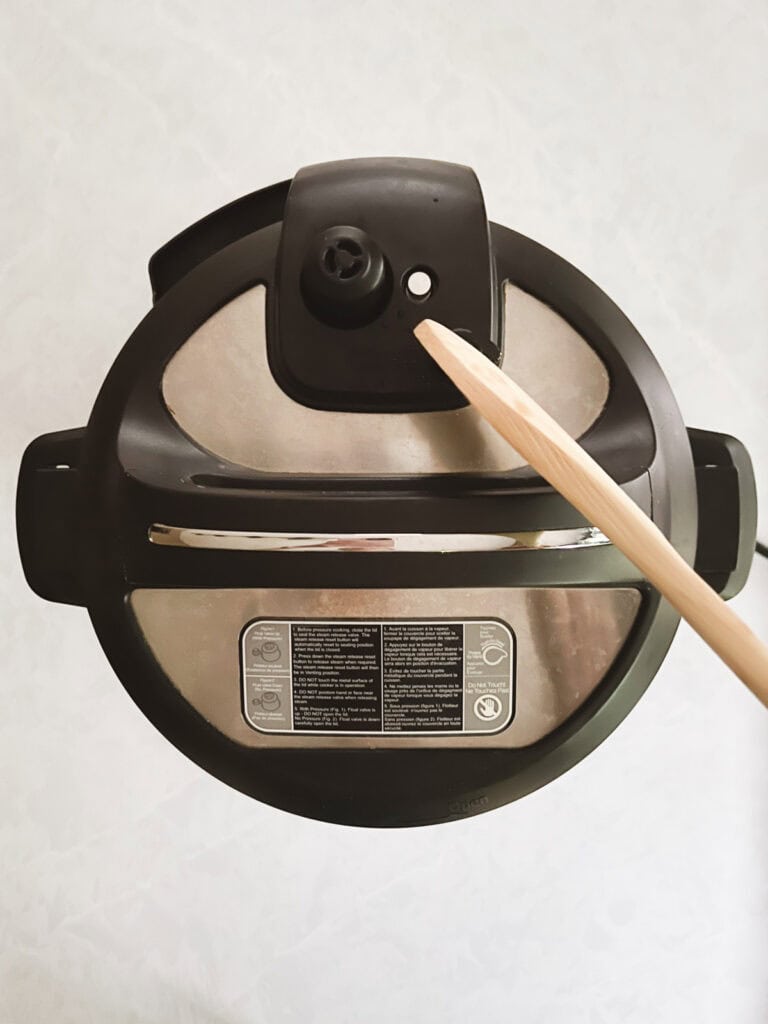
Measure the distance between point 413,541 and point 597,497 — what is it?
9 centimetres

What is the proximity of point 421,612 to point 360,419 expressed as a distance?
97 mm

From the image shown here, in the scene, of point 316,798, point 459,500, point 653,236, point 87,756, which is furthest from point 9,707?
point 653,236

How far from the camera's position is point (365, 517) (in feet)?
1.36

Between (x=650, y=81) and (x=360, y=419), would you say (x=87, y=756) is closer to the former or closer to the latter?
(x=360, y=419)

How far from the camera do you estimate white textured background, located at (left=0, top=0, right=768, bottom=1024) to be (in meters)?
0.60

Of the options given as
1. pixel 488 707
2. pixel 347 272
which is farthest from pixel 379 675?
pixel 347 272

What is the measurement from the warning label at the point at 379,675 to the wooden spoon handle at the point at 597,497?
0.10 meters

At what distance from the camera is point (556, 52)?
0.60 m

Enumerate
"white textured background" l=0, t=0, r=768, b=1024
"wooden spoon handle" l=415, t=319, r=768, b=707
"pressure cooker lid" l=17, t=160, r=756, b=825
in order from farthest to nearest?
"white textured background" l=0, t=0, r=768, b=1024 → "pressure cooker lid" l=17, t=160, r=756, b=825 → "wooden spoon handle" l=415, t=319, r=768, b=707

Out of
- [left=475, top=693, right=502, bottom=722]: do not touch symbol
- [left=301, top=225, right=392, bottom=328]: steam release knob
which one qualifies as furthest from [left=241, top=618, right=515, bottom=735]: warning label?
[left=301, top=225, right=392, bottom=328]: steam release knob

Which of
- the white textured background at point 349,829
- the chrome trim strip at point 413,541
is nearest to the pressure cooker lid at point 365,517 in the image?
the chrome trim strip at point 413,541

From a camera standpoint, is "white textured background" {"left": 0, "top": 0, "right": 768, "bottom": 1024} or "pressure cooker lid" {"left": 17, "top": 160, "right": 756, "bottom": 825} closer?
"pressure cooker lid" {"left": 17, "top": 160, "right": 756, "bottom": 825}

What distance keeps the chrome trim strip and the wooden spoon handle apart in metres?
0.05

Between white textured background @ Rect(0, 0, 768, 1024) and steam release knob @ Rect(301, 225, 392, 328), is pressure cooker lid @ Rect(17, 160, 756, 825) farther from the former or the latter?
white textured background @ Rect(0, 0, 768, 1024)
